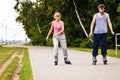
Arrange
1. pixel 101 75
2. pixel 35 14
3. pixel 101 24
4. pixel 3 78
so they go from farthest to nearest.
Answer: pixel 35 14, pixel 101 24, pixel 3 78, pixel 101 75

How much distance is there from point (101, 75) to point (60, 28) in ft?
16.8

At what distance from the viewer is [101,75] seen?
11945 millimetres

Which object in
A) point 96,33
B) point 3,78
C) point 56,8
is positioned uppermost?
point 56,8

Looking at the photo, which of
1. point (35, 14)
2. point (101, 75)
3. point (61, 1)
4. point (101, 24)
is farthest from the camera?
point (35, 14)

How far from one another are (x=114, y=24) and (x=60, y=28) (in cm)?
2749

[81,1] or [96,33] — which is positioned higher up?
[81,1]

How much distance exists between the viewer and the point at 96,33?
16.2m

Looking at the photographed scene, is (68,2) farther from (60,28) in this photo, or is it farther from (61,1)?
(60,28)

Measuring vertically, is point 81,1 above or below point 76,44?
above

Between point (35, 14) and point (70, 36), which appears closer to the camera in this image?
point (70, 36)

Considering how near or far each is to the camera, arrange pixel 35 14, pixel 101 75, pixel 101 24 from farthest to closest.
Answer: pixel 35 14 < pixel 101 24 < pixel 101 75

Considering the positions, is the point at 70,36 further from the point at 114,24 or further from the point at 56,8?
the point at 114,24

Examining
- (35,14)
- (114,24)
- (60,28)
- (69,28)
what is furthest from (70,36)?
(60,28)

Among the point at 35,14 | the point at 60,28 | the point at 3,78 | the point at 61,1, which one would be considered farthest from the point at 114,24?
the point at 35,14
